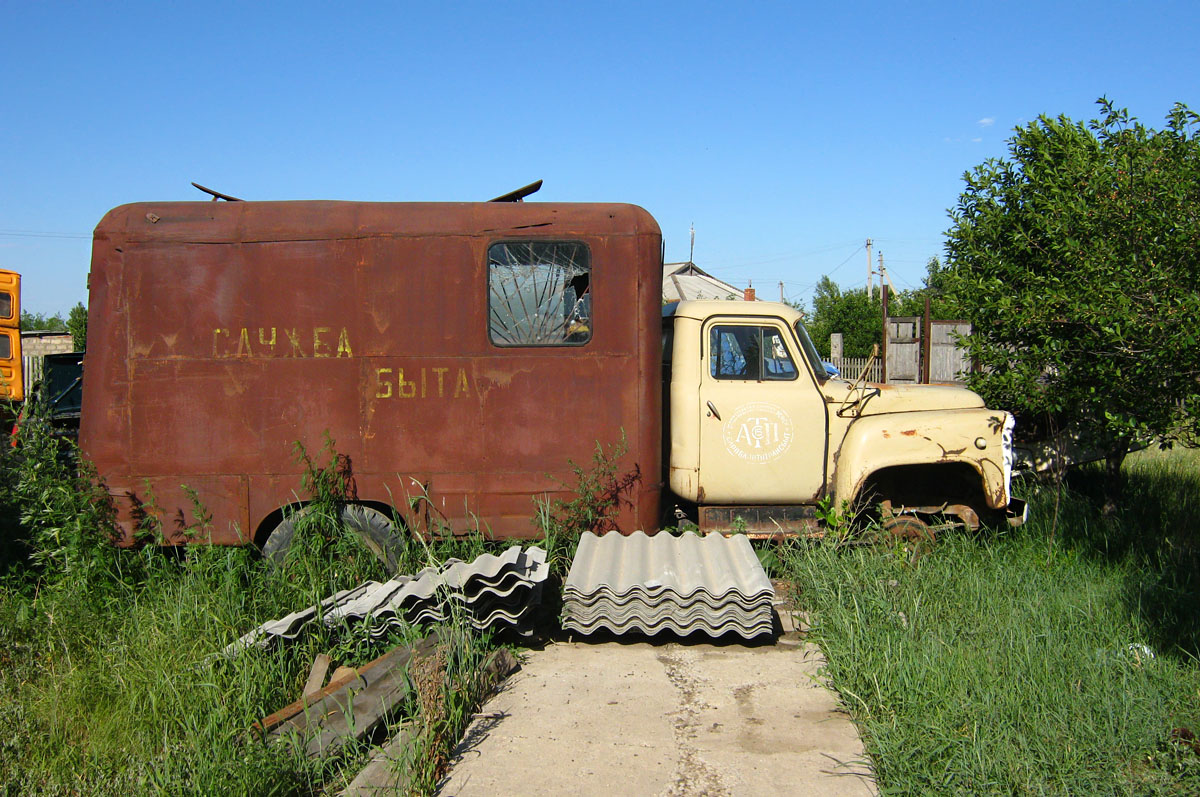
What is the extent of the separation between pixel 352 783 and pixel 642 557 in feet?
8.05

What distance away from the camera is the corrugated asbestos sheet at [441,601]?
184 inches

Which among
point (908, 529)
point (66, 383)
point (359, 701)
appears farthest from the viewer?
point (66, 383)

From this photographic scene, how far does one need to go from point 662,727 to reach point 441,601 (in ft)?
4.72

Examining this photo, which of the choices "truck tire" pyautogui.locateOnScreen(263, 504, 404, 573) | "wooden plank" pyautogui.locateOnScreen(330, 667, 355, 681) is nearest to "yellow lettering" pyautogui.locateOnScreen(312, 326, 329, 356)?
"truck tire" pyautogui.locateOnScreen(263, 504, 404, 573)

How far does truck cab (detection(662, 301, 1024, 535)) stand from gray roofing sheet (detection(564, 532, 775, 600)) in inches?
19.9

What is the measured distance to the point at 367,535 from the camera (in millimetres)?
5750

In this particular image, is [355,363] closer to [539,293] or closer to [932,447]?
[539,293]

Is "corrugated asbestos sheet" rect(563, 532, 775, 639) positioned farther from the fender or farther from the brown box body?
the fender

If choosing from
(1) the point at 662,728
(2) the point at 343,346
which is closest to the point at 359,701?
(1) the point at 662,728

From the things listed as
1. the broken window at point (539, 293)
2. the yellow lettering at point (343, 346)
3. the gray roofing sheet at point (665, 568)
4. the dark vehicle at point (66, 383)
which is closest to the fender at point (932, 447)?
the gray roofing sheet at point (665, 568)

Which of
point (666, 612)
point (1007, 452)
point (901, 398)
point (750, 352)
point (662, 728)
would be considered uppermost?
point (750, 352)

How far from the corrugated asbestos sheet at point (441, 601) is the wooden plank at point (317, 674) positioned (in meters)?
0.24

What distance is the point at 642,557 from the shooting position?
5473mm

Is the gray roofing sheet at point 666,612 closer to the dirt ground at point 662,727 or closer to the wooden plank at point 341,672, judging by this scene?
the dirt ground at point 662,727
